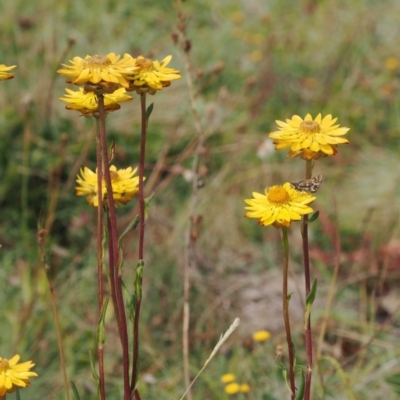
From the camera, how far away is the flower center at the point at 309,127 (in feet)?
3.67

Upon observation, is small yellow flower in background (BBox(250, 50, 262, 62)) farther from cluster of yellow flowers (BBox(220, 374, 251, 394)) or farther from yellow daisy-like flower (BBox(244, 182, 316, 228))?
yellow daisy-like flower (BBox(244, 182, 316, 228))

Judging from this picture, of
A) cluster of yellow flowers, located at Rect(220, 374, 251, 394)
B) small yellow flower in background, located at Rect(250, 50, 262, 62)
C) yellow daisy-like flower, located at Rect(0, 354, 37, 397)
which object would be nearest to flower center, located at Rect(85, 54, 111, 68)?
yellow daisy-like flower, located at Rect(0, 354, 37, 397)

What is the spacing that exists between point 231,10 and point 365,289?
292 cm

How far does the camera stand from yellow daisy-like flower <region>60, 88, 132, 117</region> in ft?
3.63

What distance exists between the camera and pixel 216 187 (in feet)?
11.0

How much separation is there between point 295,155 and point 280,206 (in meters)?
0.08

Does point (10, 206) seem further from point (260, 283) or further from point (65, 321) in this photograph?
point (260, 283)

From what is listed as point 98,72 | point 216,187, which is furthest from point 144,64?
point 216,187

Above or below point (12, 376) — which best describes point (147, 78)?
above

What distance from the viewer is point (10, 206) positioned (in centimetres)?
336

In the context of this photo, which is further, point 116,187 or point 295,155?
point 116,187

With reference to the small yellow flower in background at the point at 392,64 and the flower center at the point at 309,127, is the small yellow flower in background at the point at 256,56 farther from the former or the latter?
the flower center at the point at 309,127

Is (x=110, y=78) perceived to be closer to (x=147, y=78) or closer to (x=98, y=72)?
(x=98, y=72)

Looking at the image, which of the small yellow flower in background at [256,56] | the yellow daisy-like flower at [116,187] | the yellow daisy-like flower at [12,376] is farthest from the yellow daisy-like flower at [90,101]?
the small yellow flower in background at [256,56]
